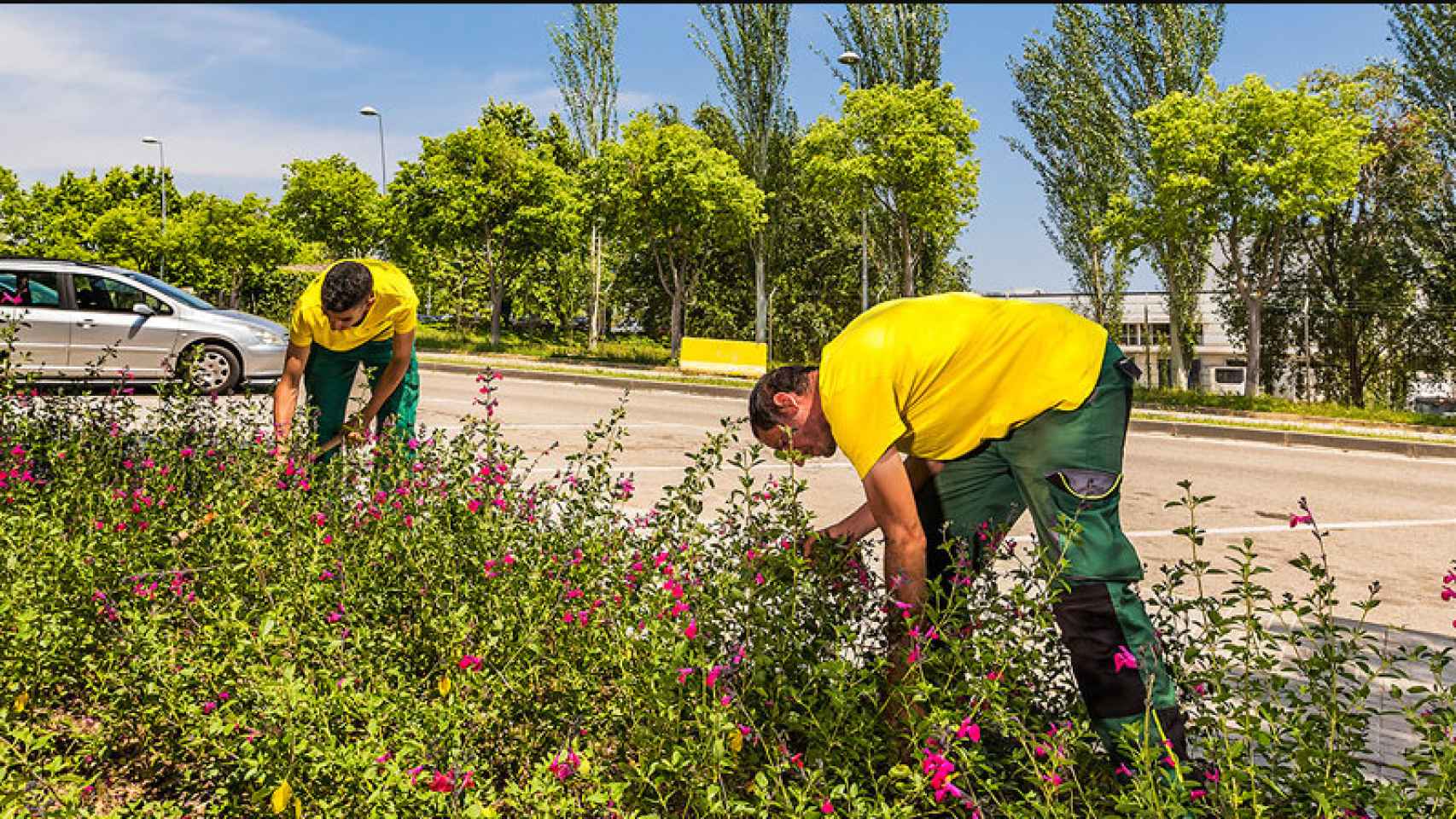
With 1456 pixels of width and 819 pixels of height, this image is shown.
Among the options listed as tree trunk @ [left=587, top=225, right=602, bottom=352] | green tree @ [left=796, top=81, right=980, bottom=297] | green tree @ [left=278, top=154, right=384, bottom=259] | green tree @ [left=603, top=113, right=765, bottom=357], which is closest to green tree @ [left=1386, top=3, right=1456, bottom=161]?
green tree @ [left=796, top=81, right=980, bottom=297]

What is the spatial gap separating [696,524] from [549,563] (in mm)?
517

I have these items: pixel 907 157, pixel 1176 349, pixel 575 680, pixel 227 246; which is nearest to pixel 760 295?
pixel 907 157

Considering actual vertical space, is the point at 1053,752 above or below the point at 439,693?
above

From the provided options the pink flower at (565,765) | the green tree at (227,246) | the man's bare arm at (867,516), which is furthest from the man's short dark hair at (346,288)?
the green tree at (227,246)

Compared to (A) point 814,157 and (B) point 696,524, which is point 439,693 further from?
(A) point 814,157

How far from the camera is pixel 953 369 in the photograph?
2.58 metres

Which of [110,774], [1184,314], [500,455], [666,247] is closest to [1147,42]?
[1184,314]

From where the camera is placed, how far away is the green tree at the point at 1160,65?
23.7m

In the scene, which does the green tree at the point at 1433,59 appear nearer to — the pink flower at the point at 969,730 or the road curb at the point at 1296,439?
the road curb at the point at 1296,439

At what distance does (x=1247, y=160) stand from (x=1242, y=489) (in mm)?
13615

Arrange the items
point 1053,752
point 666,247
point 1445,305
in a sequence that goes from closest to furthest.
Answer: point 1053,752 → point 1445,305 → point 666,247

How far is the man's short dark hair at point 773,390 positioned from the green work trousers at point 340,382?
262cm

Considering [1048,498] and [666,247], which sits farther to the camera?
[666,247]

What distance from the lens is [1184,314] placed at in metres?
27.1
